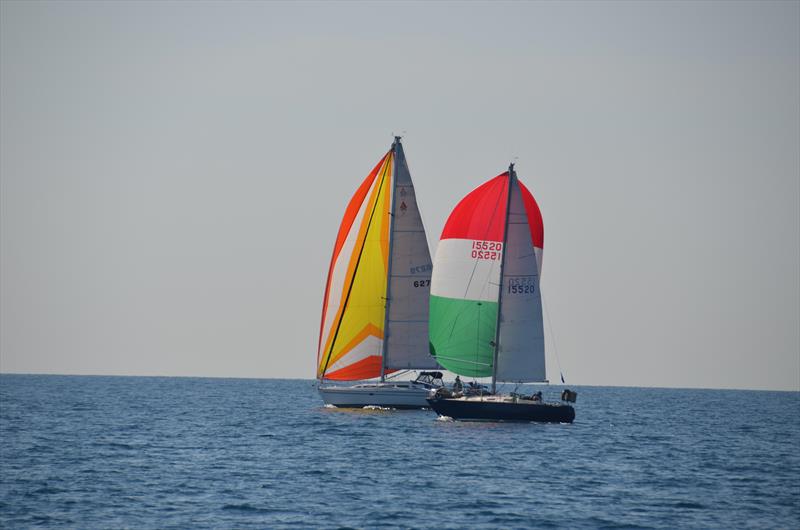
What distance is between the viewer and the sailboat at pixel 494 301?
6281cm

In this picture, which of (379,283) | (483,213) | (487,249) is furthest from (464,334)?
(379,283)

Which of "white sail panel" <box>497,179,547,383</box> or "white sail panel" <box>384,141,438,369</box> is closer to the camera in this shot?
"white sail panel" <box>497,179,547,383</box>

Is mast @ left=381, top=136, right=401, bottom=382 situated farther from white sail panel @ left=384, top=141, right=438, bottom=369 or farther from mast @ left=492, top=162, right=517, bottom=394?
mast @ left=492, top=162, right=517, bottom=394

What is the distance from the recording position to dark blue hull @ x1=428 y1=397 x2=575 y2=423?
202 feet

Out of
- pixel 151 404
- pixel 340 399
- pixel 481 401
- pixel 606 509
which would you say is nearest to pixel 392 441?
pixel 481 401

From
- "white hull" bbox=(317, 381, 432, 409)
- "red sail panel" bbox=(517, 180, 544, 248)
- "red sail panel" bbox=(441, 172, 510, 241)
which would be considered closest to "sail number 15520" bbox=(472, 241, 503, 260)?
"red sail panel" bbox=(441, 172, 510, 241)

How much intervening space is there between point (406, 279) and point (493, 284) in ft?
31.0

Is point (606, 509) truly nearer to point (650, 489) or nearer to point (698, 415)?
point (650, 489)

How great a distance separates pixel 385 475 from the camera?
45.6m

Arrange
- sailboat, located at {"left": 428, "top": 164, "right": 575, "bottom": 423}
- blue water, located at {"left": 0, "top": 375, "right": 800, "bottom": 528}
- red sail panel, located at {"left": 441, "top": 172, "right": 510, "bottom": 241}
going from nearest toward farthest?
blue water, located at {"left": 0, "top": 375, "right": 800, "bottom": 528} < sailboat, located at {"left": 428, "top": 164, "right": 575, "bottom": 423} < red sail panel, located at {"left": 441, "top": 172, "right": 510, "bottom": 241}

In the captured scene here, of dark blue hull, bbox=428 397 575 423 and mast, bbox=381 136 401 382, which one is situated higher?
mast, bbox=381 136 401 382

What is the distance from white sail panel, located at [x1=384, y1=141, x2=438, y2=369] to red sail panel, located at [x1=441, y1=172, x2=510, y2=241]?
7.15 m

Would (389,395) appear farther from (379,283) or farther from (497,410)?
(497,410)

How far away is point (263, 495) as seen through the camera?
132ft
